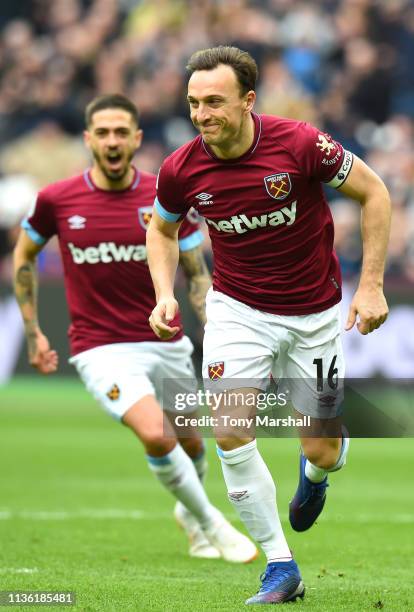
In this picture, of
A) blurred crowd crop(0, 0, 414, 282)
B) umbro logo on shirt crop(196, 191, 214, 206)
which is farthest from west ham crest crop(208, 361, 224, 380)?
blurred crowd crop(0, 0, 414, 282)

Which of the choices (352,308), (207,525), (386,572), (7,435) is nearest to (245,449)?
(352,308)

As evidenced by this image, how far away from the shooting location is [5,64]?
2302 cm

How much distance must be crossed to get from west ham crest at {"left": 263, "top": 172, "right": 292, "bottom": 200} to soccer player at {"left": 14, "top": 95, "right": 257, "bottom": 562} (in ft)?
6.15

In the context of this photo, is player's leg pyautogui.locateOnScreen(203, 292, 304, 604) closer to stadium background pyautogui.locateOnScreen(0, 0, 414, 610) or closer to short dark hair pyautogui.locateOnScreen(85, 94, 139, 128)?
short dark hair pyautogui.locateOnScreen(85, 94, 139, 128)

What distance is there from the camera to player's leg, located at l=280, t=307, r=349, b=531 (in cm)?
679

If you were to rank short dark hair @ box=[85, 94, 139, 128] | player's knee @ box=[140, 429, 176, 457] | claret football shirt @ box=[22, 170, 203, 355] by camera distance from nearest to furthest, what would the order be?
player's knee @ box=[140, 429, 176, 457], claret football shirt @ box=[22, 170, 203, 355], short dark hair @ box=[85, 94, 139, 128]

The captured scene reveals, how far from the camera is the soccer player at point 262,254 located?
6230 mm

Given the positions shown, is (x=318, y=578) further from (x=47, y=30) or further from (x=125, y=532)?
(x=47, y=30)

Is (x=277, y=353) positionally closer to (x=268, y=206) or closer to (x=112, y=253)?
(x=268, y=206)

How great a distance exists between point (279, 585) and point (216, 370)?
1118 mm

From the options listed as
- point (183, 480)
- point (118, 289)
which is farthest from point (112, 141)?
point (183, 480)

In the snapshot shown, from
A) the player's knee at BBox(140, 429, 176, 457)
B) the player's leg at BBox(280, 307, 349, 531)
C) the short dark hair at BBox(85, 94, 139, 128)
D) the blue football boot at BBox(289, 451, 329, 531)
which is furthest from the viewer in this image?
the short dark hair at BBox(85, 94, 139, 128)

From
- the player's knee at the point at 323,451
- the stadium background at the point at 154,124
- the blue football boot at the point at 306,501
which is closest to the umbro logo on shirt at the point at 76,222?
the blue football boot at the point at 306,501

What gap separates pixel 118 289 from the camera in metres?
8.61
